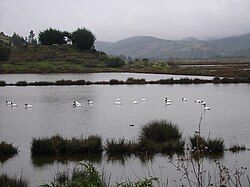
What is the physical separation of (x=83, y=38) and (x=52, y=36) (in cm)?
1036

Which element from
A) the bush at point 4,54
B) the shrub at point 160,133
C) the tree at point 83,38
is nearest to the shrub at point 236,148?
the shrub at point 160,133

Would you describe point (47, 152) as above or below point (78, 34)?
below

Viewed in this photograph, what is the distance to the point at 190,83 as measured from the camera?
55188mm

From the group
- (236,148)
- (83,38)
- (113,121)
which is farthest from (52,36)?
(236,148)

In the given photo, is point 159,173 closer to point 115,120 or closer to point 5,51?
point 115,120

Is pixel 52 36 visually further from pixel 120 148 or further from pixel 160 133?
pixel 120 148

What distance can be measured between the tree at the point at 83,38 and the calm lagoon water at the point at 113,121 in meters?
61.7

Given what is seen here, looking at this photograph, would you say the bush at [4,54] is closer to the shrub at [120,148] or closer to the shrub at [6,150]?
the shrub at [6,150]

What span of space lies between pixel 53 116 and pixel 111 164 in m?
13.0

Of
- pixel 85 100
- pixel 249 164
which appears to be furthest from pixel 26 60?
pixel 249 164

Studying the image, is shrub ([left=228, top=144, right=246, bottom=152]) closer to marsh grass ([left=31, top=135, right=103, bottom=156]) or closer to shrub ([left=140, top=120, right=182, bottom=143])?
shrub ([left=140, top=120, right=182, bottom=143])

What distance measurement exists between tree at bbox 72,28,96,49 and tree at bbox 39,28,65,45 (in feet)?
19.9

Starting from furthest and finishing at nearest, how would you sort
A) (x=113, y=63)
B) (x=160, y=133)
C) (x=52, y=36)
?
1. (x=52, y=36)
2. (x=113, y=63)
3. (x=160, y=133)

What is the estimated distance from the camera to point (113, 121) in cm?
2425
